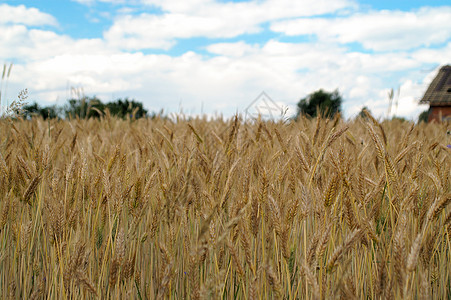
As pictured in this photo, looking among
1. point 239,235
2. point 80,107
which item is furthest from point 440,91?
point 239,235

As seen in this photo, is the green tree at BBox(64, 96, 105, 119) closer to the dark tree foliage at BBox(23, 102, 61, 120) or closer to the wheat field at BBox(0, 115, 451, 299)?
the dark tree foliage at BBox(23, 102, 61, 120)

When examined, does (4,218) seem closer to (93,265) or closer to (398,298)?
(93,265)

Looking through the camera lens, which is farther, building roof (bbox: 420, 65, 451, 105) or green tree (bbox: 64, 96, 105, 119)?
building roof (bbox: 420, 65, 451, 105)

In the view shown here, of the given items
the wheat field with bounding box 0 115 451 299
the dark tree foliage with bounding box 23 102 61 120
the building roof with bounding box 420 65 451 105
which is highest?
the building roof with bounding box 420 65 451 105

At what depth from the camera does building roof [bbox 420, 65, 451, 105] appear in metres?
21.3

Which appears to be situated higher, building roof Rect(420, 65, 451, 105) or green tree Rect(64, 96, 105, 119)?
building roof Rect(420, 65, 451, 105)

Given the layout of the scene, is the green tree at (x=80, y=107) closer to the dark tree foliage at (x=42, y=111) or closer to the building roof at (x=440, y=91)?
the dark tree foliage at (x=42, y=111)

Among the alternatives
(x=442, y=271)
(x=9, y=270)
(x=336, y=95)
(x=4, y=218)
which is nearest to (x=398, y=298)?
(x=442, y=271)

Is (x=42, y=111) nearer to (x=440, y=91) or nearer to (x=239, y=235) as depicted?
(x=239, y=235)

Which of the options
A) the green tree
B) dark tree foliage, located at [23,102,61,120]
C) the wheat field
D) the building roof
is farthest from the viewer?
the building roof

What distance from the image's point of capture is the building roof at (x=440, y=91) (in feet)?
69.8

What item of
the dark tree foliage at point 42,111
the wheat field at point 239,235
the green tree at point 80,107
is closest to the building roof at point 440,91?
the green tree at point 80,107

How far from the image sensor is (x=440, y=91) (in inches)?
893

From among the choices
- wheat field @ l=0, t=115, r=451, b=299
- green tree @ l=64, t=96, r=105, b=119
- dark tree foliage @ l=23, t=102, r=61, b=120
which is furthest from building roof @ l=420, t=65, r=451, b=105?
wheat field @ l=0, t=115, r=451, b=299
